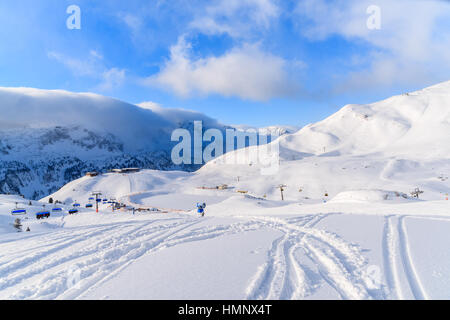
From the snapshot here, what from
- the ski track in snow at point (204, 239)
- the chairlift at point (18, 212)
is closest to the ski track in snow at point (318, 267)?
the ski track in snow at point (204, 239)

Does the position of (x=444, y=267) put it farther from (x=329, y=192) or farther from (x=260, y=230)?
(x=329, y=192)

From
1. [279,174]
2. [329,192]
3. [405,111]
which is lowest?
[329,192]

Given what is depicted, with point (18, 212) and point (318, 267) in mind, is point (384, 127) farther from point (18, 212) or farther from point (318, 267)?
point (18, 212)

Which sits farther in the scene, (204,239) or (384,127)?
(384,127)

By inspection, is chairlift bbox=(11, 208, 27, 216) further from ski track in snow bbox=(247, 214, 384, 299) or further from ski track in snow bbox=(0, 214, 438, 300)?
ski track in snow bbox=(247, 214, 384, 299)

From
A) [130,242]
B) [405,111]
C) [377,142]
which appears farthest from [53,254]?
[405,111]

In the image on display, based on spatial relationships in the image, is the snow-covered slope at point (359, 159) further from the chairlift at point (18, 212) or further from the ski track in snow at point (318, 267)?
the chairlift at point (18, 212)

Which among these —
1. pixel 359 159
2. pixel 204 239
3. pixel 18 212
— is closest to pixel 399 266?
pixel 204 239

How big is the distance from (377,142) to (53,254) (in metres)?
168

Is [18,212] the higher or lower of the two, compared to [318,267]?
lower

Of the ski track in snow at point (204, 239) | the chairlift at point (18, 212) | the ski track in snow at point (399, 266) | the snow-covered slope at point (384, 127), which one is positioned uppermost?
the snow-covered slope at point (384, 127)

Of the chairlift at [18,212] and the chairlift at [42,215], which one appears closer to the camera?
the chairlift at [42,215]

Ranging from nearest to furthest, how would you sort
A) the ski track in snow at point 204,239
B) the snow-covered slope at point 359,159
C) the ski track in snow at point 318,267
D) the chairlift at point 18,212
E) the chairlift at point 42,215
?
the ski track in snow at point 318,267
the ski track in snow at point 204,239
the chairlift at point 42,215
the chairlift at point 18,212
the snow-covered slope at point 359,159
